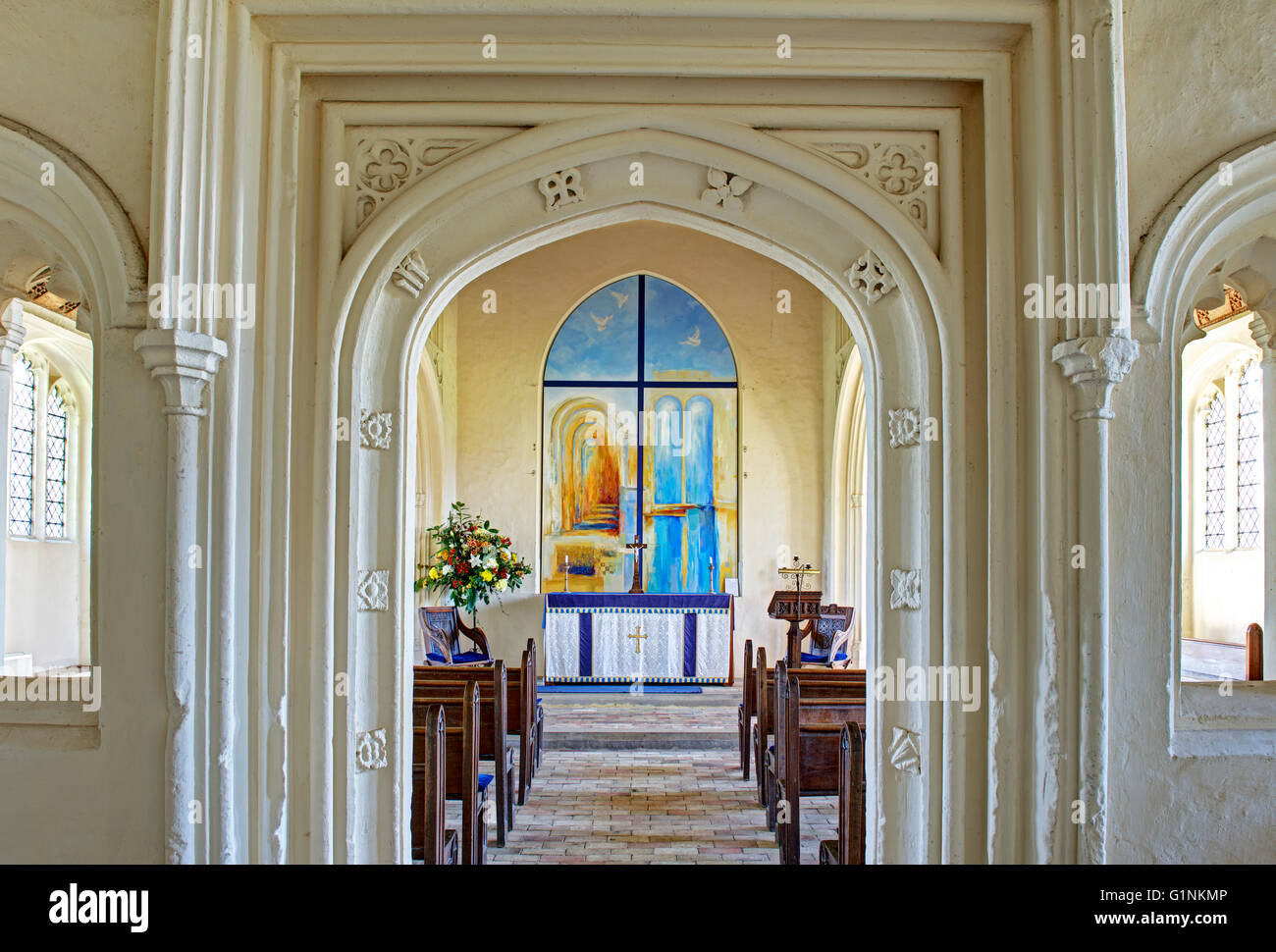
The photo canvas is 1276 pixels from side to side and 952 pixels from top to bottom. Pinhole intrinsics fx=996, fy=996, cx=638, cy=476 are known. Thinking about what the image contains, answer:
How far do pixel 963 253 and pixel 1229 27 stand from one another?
1089 millimetres

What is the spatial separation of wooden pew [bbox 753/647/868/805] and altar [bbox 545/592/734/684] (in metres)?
3.27

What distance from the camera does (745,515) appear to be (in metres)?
11.0

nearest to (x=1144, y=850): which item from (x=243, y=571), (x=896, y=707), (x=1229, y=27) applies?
(x=896, y=707)

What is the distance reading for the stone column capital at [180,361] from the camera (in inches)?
120

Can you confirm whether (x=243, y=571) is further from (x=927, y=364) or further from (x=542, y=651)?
(x=542, y=651)

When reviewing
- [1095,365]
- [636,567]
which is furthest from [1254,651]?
[636,567]

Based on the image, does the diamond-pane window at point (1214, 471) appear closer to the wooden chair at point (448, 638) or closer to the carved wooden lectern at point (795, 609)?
the carved wooden lectern at point (795, 609)

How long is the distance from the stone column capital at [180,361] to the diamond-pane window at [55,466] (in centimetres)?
795

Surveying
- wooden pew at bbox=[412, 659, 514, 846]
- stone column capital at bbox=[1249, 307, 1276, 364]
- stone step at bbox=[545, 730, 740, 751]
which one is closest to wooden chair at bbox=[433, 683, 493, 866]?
wooden pew at bbox=[412, 659, 514, 846]

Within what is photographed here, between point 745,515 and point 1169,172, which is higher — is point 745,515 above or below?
below

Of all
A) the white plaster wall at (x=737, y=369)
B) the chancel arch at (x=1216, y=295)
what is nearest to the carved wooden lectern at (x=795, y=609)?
the white plaster wall at (x=737, y=369)

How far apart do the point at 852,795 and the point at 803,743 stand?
1.27 m

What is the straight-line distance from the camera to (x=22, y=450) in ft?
31.4

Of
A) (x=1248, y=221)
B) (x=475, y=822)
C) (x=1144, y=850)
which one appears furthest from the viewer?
(x=475, y=822)
